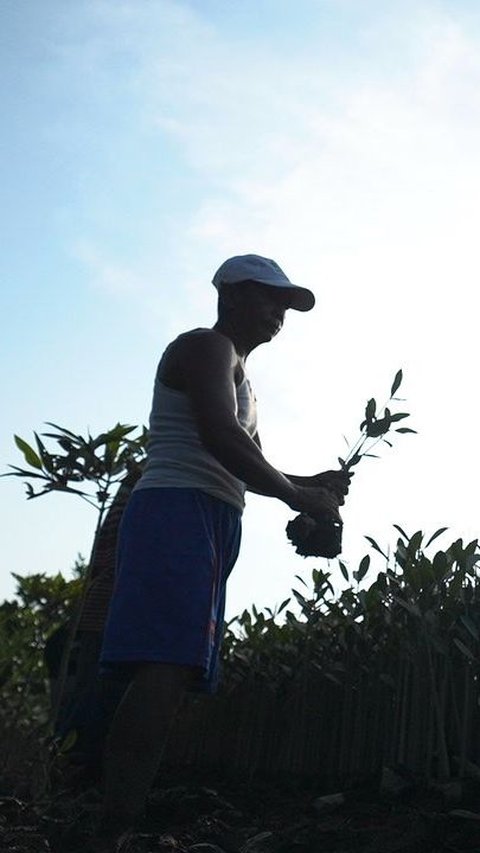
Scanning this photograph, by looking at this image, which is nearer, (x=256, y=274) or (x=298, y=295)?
(x=256, y=274)

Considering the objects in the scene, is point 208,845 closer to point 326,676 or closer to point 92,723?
point 92,723

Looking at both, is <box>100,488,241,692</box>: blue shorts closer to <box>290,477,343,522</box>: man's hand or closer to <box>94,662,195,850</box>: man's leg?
<box>94,662,195,850</box>: man's leg

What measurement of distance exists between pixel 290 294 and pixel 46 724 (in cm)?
180

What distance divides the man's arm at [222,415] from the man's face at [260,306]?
Answer: 231 millimetres

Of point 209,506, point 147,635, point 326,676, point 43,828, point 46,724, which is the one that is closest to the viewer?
point 147,635

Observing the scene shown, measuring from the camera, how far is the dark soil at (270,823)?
316 centimetres

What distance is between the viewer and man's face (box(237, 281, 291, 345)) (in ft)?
11.0

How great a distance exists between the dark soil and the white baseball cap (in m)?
1.63

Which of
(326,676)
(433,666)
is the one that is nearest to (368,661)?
(326,676)

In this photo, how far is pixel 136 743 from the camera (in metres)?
2.88

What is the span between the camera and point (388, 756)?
4.43 metres

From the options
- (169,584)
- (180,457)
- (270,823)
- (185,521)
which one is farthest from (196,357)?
(270,823)

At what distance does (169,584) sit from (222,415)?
48 cm

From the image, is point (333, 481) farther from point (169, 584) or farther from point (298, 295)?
point (169, 584)
